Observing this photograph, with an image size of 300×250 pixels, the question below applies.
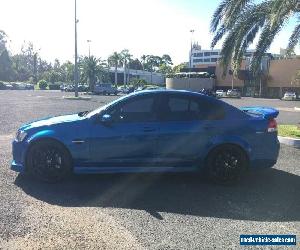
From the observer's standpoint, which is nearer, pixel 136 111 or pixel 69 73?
pixel 136 111

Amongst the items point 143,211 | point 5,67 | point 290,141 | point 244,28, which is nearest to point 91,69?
point 5,67

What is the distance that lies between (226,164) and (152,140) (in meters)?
1.33

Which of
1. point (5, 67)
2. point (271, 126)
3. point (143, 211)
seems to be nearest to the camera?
point (143, 211)

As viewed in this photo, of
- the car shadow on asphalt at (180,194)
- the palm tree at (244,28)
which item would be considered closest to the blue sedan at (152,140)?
the car shadow on asphalt at (180,194)

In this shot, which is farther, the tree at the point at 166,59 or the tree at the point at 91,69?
the tree at the point at 166,59

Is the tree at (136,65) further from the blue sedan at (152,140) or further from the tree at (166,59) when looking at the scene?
Answer: the blue sedan at (152,140)

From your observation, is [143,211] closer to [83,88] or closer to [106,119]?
[106,119]

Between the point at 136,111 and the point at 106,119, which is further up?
the point at 136,111

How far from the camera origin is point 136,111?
746cm

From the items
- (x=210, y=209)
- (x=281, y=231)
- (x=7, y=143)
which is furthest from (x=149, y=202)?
(x=7, y=143)

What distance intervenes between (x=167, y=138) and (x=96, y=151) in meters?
1.17

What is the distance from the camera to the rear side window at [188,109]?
749 centimetres

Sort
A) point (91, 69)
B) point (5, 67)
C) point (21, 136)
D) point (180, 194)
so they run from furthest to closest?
point (5, 67) → point (91, 69) → point (21, 136) → point (180, 194)

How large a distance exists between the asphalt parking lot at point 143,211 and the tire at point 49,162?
0.58ft
